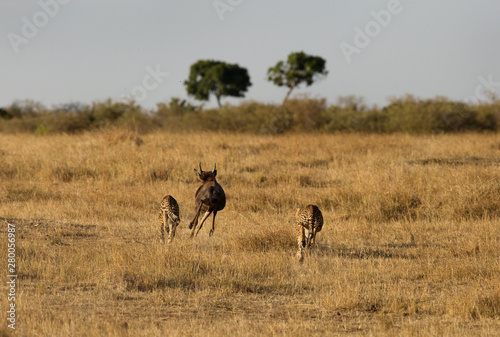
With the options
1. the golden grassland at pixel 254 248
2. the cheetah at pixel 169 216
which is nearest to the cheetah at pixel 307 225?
the golden grassland at pixel 254 248

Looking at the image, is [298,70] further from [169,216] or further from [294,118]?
[169,216]

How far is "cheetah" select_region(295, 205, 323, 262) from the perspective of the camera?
24.4ft

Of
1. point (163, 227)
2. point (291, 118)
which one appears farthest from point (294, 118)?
point (163, 227)

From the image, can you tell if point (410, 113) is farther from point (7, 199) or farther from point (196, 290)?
point (196, 290)

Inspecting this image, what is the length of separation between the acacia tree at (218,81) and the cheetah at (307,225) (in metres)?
39.8

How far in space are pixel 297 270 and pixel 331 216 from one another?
152 inches

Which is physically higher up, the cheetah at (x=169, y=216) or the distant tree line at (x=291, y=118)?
the distant tree line at (x=291, y=118)

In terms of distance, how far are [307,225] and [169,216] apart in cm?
201

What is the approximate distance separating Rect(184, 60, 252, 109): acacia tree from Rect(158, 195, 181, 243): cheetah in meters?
38.9

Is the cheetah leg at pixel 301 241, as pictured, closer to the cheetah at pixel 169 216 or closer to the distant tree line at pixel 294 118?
the cheetah at pixel 169 216

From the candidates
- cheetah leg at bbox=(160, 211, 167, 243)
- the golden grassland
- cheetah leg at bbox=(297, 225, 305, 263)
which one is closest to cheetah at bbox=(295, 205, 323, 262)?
cheetah leg at bbox=(297, 225, 305, 263)

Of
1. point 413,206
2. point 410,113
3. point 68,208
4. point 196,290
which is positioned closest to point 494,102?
point 410,113

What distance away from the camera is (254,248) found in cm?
819

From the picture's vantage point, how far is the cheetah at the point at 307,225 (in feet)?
24.4
